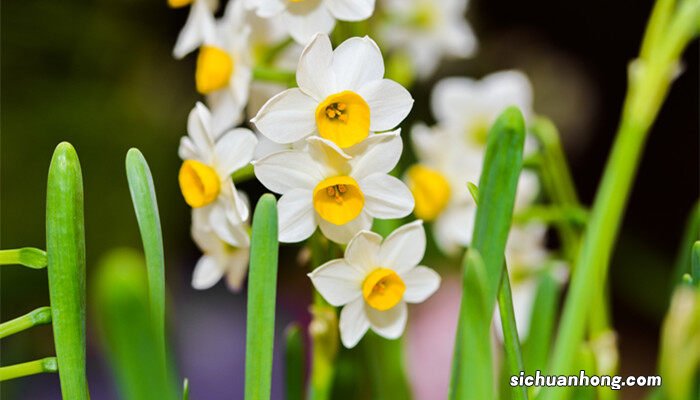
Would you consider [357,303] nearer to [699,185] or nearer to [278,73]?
[278,73]

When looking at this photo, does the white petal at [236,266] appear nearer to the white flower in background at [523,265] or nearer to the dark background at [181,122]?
the white flower in background at [523,265]

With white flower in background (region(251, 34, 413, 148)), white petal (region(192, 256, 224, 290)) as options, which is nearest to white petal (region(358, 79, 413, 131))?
white flower in background (region(251, 34, 413, 148))

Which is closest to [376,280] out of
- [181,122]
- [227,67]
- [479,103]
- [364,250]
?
[364,250]

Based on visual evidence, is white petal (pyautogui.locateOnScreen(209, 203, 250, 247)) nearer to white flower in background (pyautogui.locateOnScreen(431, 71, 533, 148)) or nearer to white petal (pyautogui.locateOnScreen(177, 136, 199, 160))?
white petal (pyautogui.locateOnScreen(177, 136, 199, 160))

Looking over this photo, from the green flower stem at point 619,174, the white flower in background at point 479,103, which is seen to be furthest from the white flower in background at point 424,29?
the green flower stem at point 619,174

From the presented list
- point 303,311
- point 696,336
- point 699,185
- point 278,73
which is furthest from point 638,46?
point 696,336
